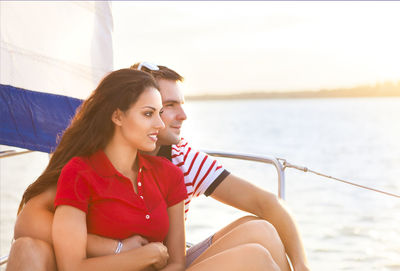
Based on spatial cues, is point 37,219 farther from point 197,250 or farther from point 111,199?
point 197,250

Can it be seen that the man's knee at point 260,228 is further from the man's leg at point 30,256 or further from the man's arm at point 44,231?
the man's leg at point 30,256

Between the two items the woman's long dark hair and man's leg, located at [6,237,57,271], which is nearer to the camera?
man's leg, located at [6,237,57,271]

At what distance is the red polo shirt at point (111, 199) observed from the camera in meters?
1.71

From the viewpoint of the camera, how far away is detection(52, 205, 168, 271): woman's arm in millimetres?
1625

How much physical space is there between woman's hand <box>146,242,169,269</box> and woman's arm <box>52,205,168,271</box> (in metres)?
0.03

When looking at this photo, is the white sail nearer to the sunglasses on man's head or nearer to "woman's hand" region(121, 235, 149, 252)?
the sunglasses on man's head

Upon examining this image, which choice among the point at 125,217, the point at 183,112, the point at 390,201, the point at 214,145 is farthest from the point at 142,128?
the point at 214,145

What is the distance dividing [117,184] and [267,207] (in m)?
0.60

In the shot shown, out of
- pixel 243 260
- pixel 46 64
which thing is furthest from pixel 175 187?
pixel 46 64

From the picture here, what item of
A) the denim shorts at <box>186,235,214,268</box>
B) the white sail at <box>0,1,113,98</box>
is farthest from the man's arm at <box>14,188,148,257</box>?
the white sail at <box>0,1,113,98</box>

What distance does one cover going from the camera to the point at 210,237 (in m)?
2.17

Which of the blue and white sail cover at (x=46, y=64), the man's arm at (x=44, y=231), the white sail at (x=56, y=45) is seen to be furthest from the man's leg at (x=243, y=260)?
the white sail at (x=56, y=45)

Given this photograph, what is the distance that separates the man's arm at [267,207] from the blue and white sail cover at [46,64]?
854 millimetres

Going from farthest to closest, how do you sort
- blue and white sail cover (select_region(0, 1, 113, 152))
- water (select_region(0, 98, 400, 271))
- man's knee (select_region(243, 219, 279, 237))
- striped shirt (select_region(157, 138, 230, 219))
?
1. water (select_region(0, 98, 400, 271))
2. blue and white sail cover (select_region(0, 1, 113, 152))
3. striped shirt (select_region(157, 138, 230, 219))
4. man's knee (select_region(243, 219, 279, 237))
